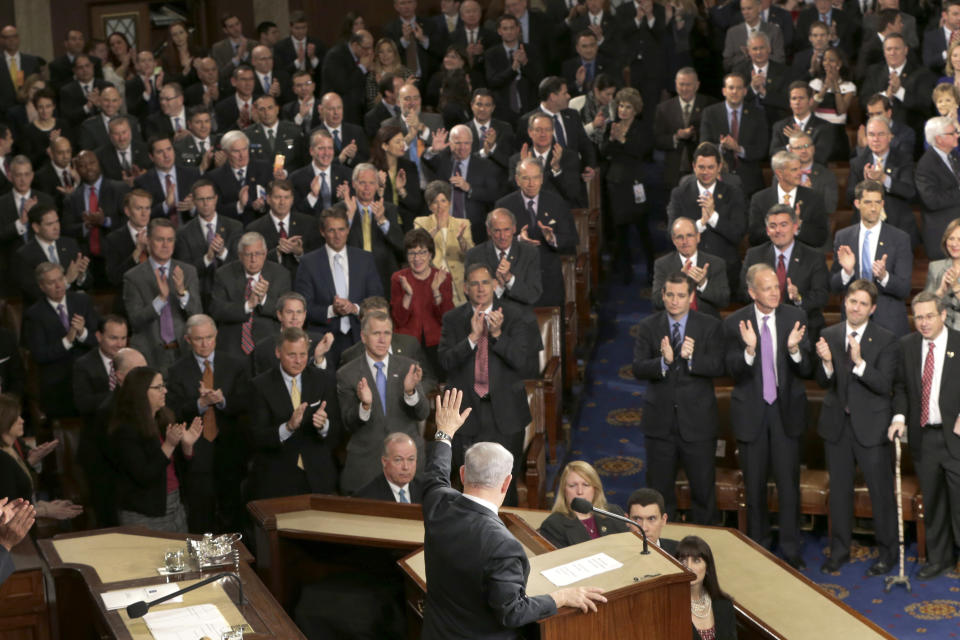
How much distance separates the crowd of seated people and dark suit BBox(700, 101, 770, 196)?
0.07ft

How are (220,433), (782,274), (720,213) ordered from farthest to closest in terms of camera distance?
(720,213) < (782,274) < (220,433)

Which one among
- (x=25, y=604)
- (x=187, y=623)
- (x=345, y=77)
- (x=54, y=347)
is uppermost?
(x=345, y=77)

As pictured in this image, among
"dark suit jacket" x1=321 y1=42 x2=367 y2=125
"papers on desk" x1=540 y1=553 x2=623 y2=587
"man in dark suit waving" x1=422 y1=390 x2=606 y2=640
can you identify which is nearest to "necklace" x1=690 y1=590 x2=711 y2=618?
"papers on desk" x1=540 y1=553 x2=623 y2=587

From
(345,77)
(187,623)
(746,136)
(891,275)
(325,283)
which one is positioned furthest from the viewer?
(345,77)

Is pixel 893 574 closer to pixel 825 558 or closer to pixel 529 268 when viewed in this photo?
pixel 825 558

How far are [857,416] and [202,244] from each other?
372 centimetres

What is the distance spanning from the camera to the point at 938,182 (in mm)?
7258

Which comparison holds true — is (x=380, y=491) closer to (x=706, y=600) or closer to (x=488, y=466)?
(x=706, y=600)

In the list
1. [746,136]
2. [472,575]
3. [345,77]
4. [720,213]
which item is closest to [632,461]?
[720,213]

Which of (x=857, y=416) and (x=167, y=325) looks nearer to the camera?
(x=857, y=416)

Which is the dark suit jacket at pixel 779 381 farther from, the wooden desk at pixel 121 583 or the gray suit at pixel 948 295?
the wooden desk at pixel 121 583

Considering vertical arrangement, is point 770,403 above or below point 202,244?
below

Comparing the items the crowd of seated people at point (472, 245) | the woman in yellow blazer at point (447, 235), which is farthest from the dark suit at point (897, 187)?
the woman in yellow blazer at point (447, 235)

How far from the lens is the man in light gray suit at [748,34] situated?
939cm
